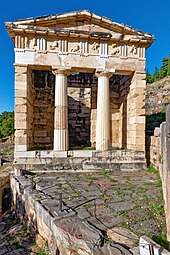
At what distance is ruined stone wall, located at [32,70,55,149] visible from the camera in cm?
1196

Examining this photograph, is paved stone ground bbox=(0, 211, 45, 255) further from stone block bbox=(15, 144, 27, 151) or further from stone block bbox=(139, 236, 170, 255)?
stone block bbox=(15, 144, 27, 151)

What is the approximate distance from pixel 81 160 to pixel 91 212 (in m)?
4.60

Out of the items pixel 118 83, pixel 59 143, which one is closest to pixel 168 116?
pixel 59 143

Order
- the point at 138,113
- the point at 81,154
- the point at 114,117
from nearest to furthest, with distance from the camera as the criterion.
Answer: the point at 81,154 < the point at 138,113 < the point at 114,117

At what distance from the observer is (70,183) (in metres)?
6.54

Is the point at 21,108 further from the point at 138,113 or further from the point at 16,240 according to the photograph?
the point at 16,240

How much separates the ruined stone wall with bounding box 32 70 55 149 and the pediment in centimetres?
363

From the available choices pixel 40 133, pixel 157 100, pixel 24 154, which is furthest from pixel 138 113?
pixel 157 100

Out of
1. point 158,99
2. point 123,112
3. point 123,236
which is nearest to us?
point 123,236

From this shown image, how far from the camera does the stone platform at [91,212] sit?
123 inches

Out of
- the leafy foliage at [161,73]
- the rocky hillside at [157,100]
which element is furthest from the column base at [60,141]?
the leafy foliage at [161,73]

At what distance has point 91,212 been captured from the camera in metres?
4.17

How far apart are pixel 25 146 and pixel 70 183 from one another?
294cm

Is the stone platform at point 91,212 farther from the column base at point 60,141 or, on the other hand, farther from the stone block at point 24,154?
the column base at point 60,141
